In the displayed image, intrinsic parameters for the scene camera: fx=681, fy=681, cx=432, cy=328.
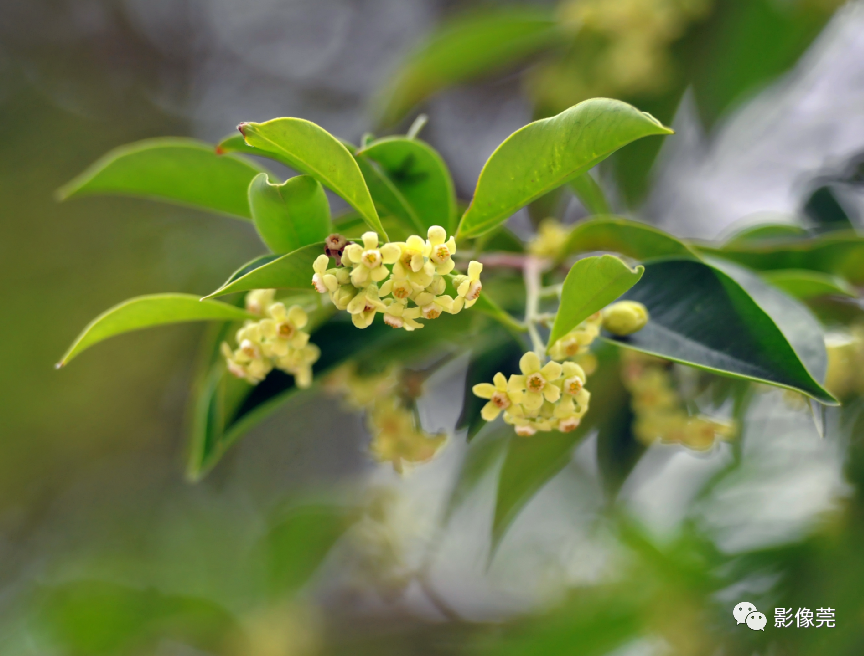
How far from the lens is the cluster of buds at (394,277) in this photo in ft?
2.26

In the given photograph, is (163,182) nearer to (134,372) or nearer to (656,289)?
(656,289)

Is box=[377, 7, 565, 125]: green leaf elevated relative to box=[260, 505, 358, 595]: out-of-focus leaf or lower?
elevated

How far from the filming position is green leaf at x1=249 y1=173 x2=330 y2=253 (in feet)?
2.35

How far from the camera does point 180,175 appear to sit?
3.29ft

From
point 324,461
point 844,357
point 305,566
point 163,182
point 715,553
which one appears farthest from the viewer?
point 324,461

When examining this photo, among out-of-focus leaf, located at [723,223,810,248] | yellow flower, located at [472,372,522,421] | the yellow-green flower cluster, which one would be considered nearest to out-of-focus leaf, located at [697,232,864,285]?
out-of-focus leaf, located at [723,223,810,248]

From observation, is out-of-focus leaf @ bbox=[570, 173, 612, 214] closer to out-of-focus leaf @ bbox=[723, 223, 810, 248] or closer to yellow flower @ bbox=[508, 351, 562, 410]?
out-of-focus leaf @ bbox=[723, 223, 810, 248]

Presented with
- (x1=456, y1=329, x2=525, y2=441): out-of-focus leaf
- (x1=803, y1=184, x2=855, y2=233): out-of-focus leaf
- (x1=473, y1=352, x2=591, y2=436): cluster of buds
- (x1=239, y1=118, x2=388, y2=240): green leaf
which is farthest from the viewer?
(x1=803, y1=184, x2=855, y2=233): out-of-focus leaf

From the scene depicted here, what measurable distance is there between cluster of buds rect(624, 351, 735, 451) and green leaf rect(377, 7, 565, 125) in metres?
1.19

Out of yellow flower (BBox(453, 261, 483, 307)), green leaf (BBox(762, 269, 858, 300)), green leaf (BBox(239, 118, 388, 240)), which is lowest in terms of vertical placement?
green leaf (BBox(762, 269, 858, 300))

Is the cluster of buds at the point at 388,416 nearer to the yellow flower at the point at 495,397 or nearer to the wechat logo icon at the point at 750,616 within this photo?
the yellow flower at the point at 495,397

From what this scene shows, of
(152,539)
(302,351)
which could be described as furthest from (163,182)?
(152,539)

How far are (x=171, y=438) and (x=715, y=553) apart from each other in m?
3.00

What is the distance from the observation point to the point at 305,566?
2830 millimetres
